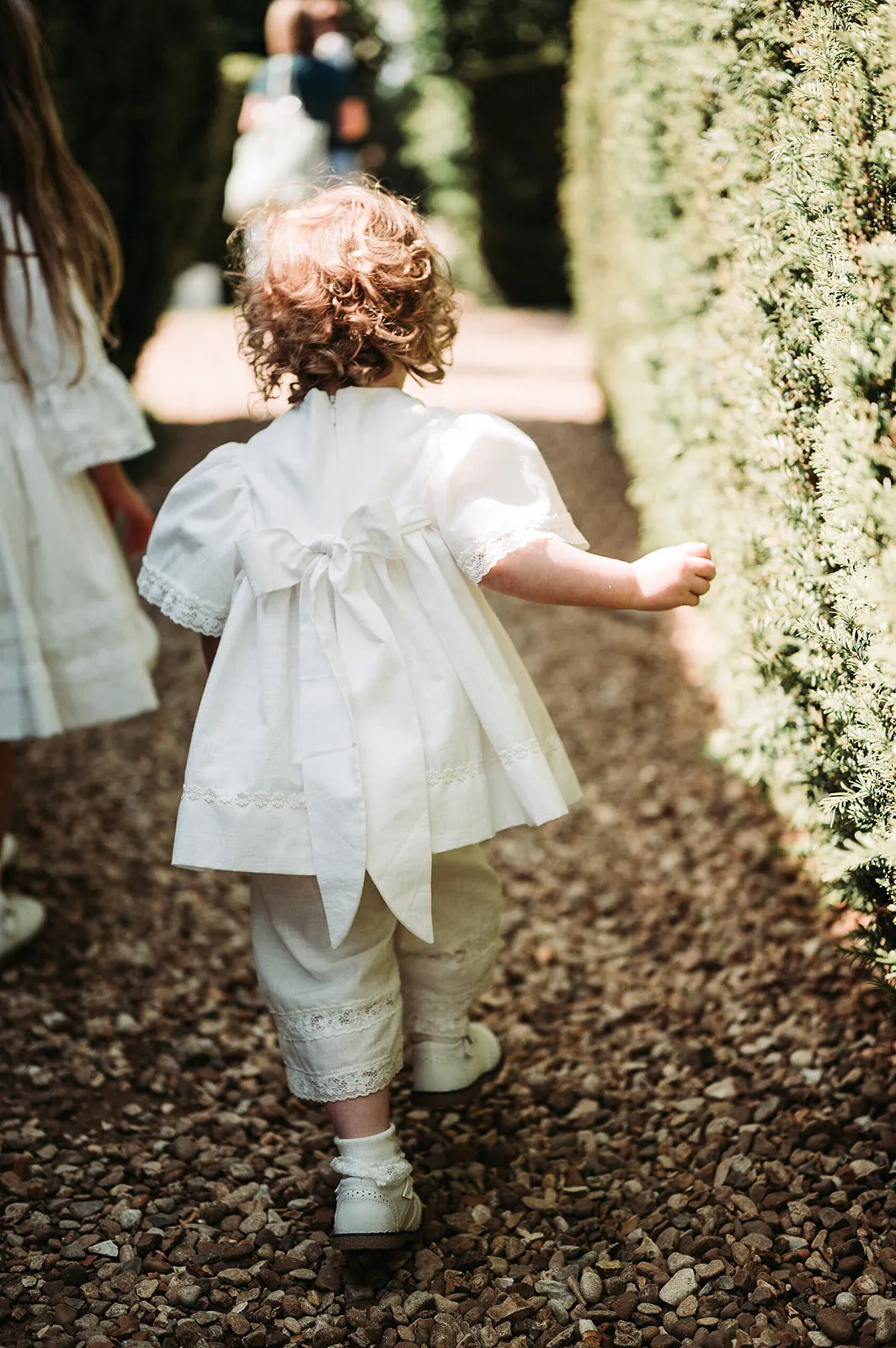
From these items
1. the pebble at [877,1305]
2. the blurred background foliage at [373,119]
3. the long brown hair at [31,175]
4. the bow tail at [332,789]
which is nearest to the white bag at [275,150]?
the blurred background foliage at [373,119]

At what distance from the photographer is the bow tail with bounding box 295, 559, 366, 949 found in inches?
77.9

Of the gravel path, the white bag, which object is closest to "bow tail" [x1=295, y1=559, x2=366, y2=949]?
the gravel path

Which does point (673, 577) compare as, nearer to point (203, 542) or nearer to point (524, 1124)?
point (203, 542)

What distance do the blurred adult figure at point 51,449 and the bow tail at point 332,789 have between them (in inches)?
40.6

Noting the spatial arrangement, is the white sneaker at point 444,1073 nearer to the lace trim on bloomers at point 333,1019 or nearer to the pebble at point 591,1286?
the lace trim on bloomers at point 333,1019

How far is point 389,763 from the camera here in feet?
6.57

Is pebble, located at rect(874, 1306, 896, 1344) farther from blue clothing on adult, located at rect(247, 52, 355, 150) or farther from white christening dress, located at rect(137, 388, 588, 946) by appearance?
blue clothing on adult, located at rect(247, 52, 355, 150)

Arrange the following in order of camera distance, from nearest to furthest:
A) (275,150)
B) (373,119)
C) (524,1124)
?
(524,1124) < (275,150) < (373,119)

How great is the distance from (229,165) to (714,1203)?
6837mm

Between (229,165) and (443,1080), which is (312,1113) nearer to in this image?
(443,1080)

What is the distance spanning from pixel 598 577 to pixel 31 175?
69.1 inches

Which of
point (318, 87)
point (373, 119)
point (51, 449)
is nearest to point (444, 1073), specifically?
point (51, 449)

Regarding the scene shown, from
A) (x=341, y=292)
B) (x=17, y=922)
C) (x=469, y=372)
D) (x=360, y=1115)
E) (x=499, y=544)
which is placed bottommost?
(x=469, y=372)

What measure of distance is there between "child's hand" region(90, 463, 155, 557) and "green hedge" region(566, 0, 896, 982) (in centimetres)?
137
